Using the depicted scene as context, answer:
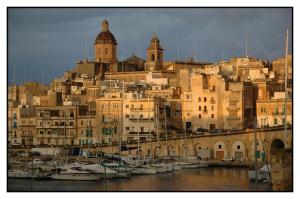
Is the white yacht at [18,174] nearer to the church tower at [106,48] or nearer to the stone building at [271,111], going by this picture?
the stone building at [271,111]

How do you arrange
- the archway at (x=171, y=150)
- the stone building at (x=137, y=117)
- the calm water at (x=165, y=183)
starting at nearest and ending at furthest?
the calm water at (x=165, y=183), the archway at (x=171, y=150), the stone building at (x=137, y=117)

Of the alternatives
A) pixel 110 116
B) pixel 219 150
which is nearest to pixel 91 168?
pixel 219 150

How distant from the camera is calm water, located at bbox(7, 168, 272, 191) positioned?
75.1 ft

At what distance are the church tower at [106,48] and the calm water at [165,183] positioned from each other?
18111 mm

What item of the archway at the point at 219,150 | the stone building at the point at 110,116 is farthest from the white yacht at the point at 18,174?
the archway at the point at 219,150

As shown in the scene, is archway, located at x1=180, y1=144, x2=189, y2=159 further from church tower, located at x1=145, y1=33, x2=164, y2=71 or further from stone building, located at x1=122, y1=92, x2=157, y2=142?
church tower, located at x1=145, y1=33, x2=164, y2=71

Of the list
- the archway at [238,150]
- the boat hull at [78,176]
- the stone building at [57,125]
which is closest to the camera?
the boat hull at [78,176]

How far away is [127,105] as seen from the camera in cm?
3516

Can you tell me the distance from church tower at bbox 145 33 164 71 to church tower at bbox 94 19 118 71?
1899 millimetres

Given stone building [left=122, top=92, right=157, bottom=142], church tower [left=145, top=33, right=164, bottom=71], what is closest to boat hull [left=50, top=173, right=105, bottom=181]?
stone building [left=122, top=92, right=157, bottom=142]

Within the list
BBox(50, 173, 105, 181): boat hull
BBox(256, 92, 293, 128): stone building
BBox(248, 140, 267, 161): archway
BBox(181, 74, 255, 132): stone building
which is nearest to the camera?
BBox(50, 173, 105, 181): boat hull

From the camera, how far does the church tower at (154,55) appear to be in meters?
44.1

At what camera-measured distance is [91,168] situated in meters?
26.3
